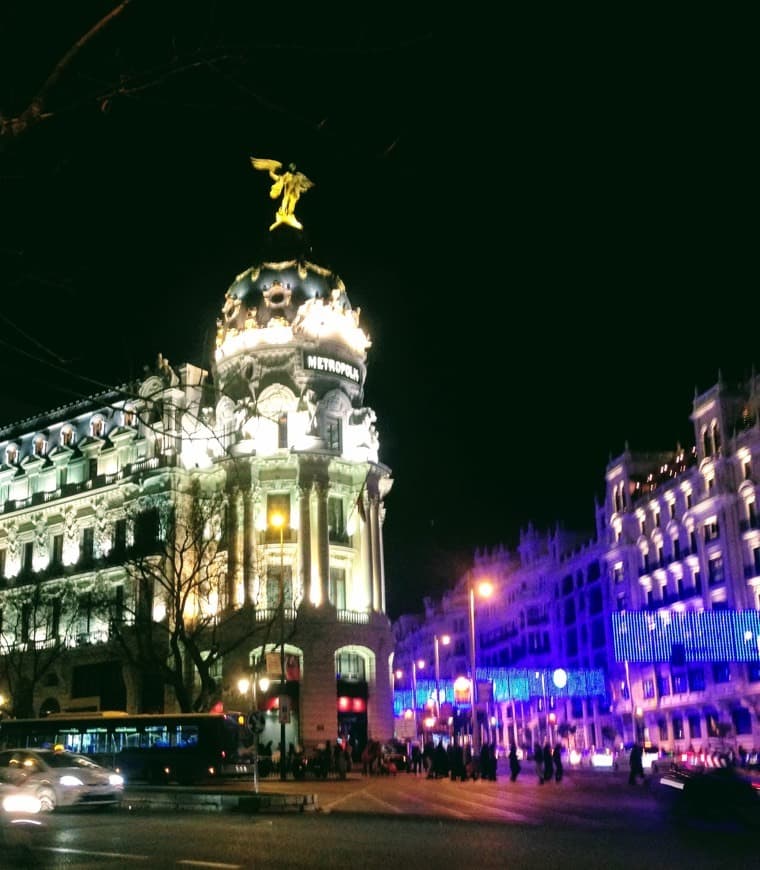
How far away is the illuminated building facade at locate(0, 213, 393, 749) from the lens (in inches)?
2266

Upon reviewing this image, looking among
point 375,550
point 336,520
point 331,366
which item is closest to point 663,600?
point 375,550

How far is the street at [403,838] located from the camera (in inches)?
510

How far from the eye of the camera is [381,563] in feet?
206

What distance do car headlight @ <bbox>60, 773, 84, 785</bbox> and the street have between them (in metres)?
0.68

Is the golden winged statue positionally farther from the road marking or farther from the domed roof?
the road marking

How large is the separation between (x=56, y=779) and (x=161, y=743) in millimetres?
19793

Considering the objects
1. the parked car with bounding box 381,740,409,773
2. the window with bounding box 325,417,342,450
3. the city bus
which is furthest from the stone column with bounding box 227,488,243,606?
the city bus

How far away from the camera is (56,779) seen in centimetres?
2228

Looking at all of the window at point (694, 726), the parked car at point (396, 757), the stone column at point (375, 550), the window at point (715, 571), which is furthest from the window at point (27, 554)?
the window at point (694, 726)

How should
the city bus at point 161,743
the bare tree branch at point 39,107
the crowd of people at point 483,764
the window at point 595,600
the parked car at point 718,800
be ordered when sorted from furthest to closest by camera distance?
the window at point 595,600, the city bus at point 161,743, the crowd of people at point 483,764, the parked car at point 718,800, the bare tree branch at point 39,107

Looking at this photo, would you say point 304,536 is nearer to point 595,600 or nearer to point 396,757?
point 396,757

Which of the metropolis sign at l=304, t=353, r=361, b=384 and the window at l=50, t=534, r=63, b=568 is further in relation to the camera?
the window at l=50, t=534, r=63, b=568

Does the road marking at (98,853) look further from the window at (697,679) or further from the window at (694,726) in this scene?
the window at (694,726)

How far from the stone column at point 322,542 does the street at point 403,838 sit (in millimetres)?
32770
